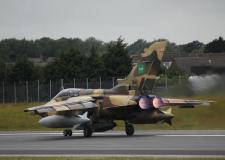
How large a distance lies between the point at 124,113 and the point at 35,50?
148m

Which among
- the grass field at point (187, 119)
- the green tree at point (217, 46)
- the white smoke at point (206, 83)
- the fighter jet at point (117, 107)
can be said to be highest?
the green tree at point (217, 46)

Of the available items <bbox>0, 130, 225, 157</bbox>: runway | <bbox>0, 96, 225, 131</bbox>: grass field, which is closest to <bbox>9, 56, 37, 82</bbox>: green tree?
<bbox>0, 96, 225, 131</bbox>: grass field

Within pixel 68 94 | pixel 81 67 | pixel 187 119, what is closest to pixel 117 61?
pixel 81 67

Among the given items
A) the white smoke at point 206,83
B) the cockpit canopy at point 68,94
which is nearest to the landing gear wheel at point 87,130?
the cockpit canopy at point 68,94

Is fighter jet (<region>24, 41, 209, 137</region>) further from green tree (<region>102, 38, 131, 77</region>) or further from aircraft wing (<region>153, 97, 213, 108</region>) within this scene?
green tree (<region>102, 38, 131, 77</region>)

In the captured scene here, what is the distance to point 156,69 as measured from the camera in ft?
110

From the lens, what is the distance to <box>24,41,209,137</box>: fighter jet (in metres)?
32.3

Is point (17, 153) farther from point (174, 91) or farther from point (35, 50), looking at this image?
point (35, 50)

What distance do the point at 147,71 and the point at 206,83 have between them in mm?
5323

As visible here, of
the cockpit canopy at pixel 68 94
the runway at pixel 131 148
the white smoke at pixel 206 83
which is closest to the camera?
the runway at pixel 131 148

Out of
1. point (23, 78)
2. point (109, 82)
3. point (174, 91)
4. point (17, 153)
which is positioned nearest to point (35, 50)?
point (23, 78)

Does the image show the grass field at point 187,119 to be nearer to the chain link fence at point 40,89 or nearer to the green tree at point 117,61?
the chain link fence at point 40,89

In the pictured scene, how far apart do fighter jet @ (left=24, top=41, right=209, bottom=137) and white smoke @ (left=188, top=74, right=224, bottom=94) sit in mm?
3892

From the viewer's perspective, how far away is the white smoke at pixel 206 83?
36.7 m
